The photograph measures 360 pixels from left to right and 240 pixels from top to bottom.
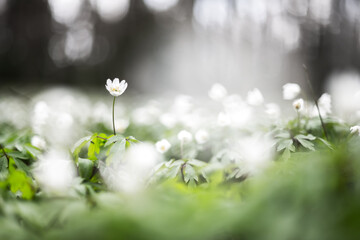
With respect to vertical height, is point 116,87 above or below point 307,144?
above

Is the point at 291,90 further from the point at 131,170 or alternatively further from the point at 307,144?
the point at 131,170

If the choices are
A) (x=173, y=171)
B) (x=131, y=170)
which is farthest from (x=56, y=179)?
(x=173, y=171)

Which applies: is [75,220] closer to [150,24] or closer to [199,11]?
[199,11]

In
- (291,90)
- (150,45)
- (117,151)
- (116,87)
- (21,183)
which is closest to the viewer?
(21,183)

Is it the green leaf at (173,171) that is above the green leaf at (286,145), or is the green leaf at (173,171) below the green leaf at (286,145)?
below

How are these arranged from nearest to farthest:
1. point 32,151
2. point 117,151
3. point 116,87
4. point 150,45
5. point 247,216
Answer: point 247,216
point 117,151
point 32,151
point 116,87
point 150,45

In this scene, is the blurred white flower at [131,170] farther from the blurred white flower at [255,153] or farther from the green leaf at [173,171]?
the blurred white flower at [255,153]

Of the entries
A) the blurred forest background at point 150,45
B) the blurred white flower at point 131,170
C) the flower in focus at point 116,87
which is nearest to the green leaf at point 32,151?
the blurred white flower at point 131,170
